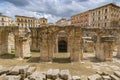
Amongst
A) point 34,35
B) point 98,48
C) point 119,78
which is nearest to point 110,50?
point 98,48

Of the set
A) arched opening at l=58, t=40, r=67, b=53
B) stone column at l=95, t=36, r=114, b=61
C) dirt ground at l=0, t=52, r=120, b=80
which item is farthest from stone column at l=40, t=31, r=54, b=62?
arched opening at l=58, t=40, r=67, b=53

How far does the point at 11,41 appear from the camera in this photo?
80.8 ft

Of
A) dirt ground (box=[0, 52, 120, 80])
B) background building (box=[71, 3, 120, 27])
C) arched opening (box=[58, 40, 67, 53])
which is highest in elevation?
background building (box=[71, 3, 120, 27])

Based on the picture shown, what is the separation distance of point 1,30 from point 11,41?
22.0 feet

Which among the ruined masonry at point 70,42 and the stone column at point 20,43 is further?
the stone column at point 20,43

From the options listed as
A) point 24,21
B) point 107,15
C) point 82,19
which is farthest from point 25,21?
point 107,15

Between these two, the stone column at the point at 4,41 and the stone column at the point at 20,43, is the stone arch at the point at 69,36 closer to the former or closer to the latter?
the stone column at the point at 20,43

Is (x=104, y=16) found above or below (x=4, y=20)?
below

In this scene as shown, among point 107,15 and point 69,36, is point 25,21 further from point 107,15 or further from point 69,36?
point 69,36

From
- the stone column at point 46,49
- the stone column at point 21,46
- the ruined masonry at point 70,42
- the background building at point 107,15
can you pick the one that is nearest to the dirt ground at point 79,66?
the stone column at point 46,49

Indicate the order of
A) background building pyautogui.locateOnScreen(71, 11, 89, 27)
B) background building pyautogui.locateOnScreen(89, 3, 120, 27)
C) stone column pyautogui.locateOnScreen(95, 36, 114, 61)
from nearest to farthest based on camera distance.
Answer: stone column pyautogui.locateOnScreen(95, 36, 114, 61)
background building pyautogui.locateOnScreen(89, 3, 120, 27)
background building pyautogui.locateOnScreen(71, 11, 89, 27)

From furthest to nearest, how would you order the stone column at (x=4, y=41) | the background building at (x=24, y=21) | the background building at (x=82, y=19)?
the background building at (x=24, y=21), the background building at (x=82, y=19), the stone column at (x=4, y=41)

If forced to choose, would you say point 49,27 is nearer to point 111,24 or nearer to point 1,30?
point 1,30

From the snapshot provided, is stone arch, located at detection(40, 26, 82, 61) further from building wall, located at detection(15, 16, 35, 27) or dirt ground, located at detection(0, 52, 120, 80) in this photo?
building wall, located at detection(15, 16, 35, 27)
